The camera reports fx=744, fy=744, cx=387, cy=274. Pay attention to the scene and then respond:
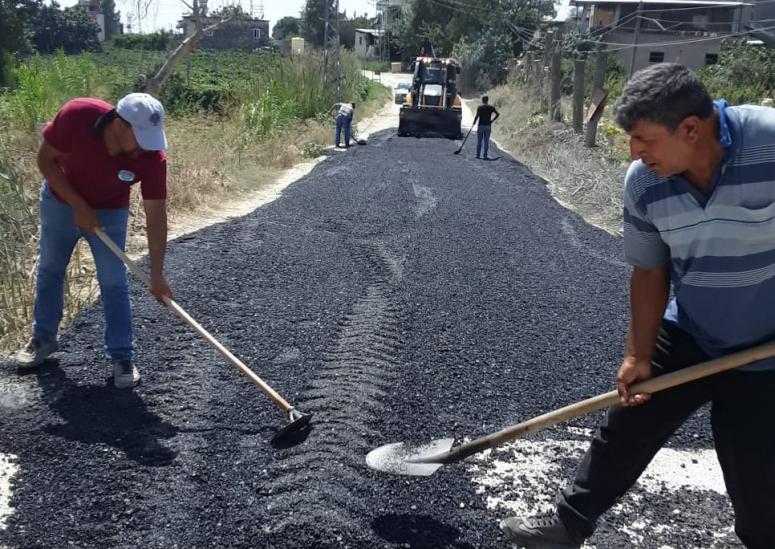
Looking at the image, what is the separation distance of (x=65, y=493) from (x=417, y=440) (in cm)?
147

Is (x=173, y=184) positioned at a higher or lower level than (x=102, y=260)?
lower

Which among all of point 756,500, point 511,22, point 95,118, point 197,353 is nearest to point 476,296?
point 197,353

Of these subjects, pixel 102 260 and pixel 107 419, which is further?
pixel 102 260

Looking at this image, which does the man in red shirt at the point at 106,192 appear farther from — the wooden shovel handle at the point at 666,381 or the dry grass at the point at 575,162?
the dry grass at the point at 575,162

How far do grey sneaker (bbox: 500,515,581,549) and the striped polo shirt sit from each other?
0.77 m

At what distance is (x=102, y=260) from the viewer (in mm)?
3600

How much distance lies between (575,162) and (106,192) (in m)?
10.8

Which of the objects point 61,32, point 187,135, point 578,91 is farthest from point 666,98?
point 61,32

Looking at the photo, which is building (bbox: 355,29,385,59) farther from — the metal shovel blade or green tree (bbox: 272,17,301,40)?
the metal shovel blade

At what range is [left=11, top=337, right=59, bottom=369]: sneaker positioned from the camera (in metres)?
3.79

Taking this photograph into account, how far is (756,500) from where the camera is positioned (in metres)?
2.10

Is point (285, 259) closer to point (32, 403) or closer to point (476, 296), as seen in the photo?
point (476, 296)

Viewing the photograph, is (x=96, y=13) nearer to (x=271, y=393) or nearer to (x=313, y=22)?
(x=313, y=22)

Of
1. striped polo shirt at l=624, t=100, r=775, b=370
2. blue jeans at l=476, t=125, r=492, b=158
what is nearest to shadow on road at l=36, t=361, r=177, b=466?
striped polo shirt at l=624, t=100, r=775, b=370
